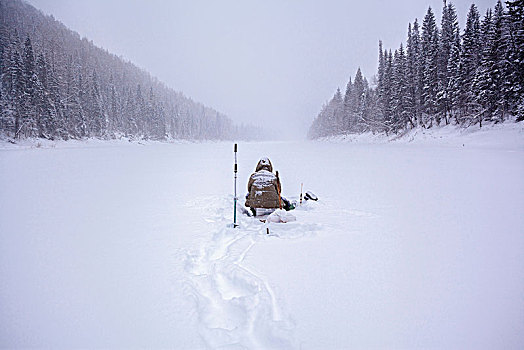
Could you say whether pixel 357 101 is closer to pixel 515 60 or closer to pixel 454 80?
pixel 454 80

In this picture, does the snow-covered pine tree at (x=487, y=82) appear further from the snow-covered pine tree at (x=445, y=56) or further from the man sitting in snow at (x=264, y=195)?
the man sitting in snow at (x=264, y=195)

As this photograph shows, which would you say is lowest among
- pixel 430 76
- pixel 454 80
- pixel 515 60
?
pixel 515 60

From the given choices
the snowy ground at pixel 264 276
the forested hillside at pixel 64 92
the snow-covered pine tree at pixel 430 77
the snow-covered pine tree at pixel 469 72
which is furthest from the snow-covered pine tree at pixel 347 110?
the snowy ground at pixel 264 276

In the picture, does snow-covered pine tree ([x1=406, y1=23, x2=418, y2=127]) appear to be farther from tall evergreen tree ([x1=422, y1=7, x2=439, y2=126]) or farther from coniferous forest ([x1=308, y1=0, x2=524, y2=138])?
tall evergreen tree ([x1=422, y1=7, x2=439, y2=126])

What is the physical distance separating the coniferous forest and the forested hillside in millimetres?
58565

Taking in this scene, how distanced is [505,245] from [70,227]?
8.10 m

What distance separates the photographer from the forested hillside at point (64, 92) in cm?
3809

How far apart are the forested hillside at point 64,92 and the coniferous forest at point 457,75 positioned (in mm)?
58565

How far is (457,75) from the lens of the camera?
30750mm

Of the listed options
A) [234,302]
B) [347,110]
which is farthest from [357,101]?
[234,302]

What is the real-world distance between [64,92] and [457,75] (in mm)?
69046

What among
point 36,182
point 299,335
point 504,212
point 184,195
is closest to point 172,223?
point 184,195

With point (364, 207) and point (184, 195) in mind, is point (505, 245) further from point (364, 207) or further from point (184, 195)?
point (184, 195)

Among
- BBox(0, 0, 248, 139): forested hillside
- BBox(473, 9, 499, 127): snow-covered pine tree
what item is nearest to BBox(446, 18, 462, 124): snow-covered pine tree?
BBox(473, 9, 499, 127): snow-covered pine tree
